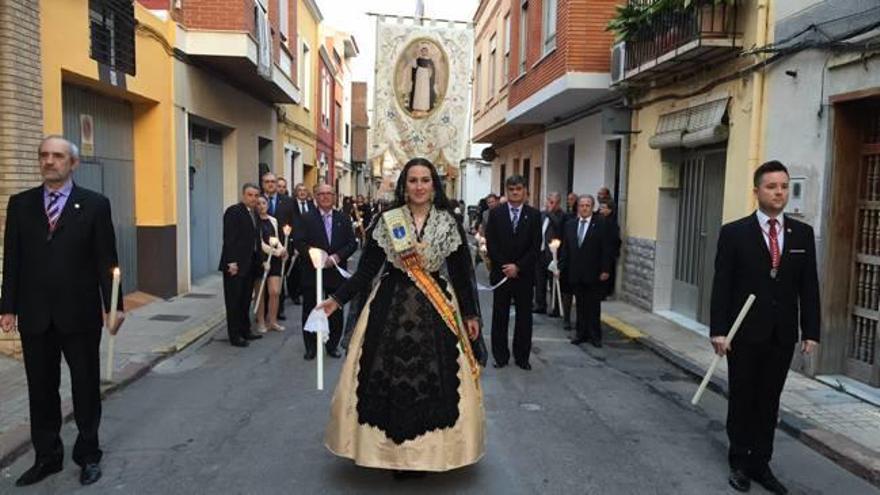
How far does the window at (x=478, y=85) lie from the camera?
24109mm

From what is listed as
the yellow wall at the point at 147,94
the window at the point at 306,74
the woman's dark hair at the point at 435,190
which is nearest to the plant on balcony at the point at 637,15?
the woman's dark hair at the point at 435,190

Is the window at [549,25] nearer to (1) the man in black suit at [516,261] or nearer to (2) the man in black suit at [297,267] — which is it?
(2) the man in black suit at [297,267]

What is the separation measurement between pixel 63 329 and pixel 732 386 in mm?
3921

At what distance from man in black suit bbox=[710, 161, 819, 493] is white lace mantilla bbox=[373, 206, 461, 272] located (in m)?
1.64

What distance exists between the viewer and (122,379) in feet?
21.4

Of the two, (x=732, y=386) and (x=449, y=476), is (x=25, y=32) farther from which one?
(x=732, y=386)

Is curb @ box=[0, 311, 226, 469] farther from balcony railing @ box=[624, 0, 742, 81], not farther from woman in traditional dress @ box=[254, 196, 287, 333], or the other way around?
balcony railing @ box=[624, 0, 742, 81]

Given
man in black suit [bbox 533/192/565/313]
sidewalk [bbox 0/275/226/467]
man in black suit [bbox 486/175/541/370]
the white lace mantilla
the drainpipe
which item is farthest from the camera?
man in black suit [bbox 533/192/565/313]

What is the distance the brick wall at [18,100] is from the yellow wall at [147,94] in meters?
0.99

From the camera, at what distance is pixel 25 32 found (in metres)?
7.04

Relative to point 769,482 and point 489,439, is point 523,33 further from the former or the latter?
point 769,482

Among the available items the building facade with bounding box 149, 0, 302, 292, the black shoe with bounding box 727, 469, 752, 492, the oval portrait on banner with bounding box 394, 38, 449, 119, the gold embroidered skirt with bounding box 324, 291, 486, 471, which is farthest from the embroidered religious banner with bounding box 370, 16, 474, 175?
the black shoe with bounding box 727, 469, 752, 492

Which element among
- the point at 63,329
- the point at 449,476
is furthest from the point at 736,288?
the point at 63,329

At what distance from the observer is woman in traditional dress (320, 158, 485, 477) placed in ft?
13.2
